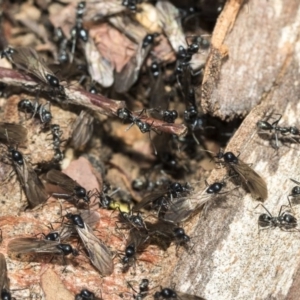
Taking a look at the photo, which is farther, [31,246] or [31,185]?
[31,185]

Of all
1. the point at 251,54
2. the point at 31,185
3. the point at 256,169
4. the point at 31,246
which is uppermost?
the point at 251,54

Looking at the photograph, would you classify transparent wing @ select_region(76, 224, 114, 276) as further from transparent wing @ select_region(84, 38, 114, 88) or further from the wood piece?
transparent wing @ select_region(84, 38, 114, 88)

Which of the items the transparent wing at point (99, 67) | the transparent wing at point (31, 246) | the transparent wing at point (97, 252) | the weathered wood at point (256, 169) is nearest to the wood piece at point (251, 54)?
the weathered wood at point (256, 169)

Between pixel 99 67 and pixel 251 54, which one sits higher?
pixel 251 54

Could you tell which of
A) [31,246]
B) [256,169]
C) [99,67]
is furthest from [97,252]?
[99,67]

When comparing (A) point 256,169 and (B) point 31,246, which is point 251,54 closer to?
(A) point 256,169

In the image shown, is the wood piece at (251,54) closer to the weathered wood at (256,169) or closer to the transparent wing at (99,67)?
the weathered wood at (256,169)
